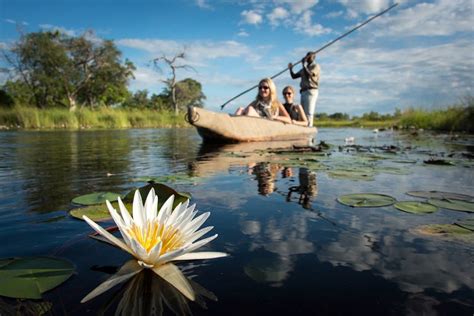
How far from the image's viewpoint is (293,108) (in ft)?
27.8

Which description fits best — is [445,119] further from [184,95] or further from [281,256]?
[184,95]

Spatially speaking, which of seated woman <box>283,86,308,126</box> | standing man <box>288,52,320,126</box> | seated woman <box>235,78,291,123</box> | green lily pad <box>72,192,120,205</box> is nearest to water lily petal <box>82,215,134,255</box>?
green lily pad <box>72,192,120,205</box>

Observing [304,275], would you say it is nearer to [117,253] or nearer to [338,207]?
[117,253]

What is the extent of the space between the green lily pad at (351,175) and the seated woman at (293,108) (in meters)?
5.47

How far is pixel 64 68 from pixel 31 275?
30974mm

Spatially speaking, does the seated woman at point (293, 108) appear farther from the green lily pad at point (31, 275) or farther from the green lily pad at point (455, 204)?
the green lily pad at point (31, 275)

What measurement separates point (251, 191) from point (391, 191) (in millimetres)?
972

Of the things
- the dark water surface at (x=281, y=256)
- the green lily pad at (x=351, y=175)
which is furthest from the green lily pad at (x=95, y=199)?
the green lily pad at (x=351, y=175)

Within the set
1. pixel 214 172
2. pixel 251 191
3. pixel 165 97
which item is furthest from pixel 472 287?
pixel 165 97

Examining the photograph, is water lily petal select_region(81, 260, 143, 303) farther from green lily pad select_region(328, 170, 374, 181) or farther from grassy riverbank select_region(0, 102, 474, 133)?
grassy riverbank select_region(0, 102, 474, 133)

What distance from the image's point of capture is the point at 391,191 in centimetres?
213

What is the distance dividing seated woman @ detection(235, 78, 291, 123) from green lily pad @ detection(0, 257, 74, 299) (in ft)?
20.3

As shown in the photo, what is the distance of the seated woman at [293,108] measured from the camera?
27.3 feet

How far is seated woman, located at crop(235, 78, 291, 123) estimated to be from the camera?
280 inches
